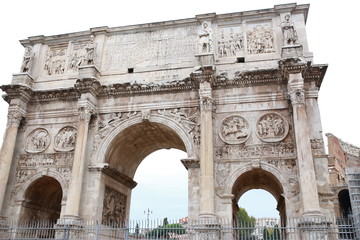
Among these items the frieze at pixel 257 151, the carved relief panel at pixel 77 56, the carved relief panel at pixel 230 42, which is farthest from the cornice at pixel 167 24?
the frieze at pixel 257 151

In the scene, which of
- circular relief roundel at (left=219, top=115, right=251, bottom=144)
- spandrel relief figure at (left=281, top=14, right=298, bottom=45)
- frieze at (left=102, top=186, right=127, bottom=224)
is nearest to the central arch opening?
frieze at (left=102, top=186, right=127, bottom=224)

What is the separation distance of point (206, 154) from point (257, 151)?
179cm

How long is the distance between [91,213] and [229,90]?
6.51 metres

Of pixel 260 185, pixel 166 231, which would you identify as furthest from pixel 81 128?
pixel 260 185

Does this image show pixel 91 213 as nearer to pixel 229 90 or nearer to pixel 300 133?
pixel 229 90

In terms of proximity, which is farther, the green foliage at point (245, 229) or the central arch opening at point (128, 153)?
the central arch opening at point (128, 153)

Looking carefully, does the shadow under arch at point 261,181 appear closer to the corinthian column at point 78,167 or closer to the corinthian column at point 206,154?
the corinthian column at point 206,154

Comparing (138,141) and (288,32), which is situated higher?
(288,32)

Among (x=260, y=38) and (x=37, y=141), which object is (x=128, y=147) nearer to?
(x=37, y=141)

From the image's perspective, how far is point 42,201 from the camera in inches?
559

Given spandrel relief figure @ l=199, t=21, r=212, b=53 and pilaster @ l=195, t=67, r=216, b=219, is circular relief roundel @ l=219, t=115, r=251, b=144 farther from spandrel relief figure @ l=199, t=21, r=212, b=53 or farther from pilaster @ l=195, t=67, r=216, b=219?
spandrel relief figure @ l=199, t=21, r=212, b=53

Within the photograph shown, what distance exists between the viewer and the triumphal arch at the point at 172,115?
1126 cm

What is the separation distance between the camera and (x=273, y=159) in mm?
11367

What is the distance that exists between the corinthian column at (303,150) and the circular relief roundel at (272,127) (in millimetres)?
765
